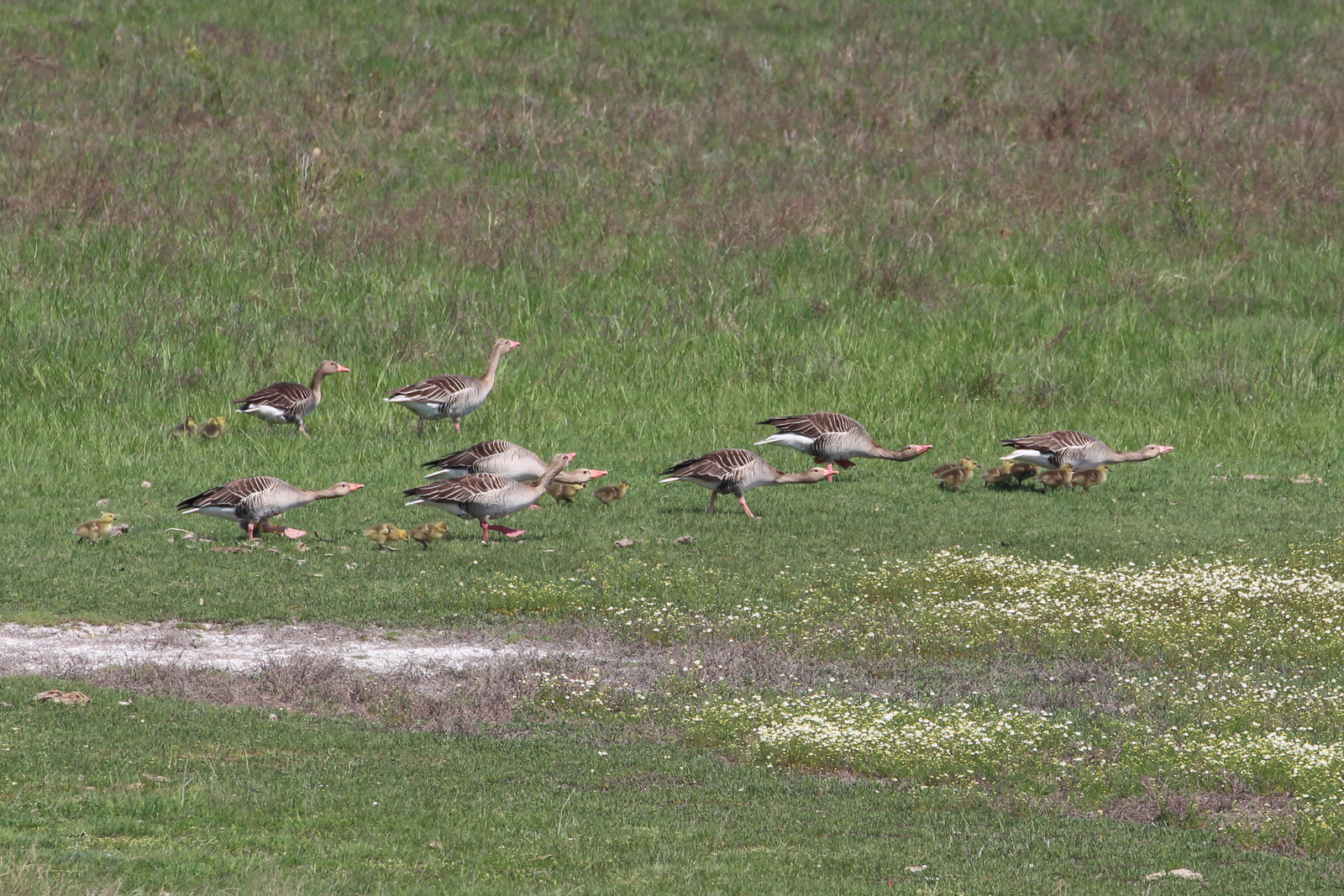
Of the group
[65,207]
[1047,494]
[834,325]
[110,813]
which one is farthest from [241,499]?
[65,207]

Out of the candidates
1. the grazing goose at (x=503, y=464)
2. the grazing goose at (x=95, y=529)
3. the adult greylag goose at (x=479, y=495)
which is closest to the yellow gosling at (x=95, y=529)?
the grazing goose at (x=95, y=529)

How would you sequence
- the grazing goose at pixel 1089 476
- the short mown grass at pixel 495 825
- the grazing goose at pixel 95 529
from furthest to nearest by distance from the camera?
the grazing goose at pixel 1089 476 → the grazing goose at pixel 95 529 → the short mown grass at pixel 495 825

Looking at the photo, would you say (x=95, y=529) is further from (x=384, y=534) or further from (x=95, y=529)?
(x=384, y=534)

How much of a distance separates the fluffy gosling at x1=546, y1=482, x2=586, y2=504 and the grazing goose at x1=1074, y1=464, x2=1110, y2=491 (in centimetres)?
645

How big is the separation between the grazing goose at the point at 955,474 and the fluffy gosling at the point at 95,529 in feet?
32.8

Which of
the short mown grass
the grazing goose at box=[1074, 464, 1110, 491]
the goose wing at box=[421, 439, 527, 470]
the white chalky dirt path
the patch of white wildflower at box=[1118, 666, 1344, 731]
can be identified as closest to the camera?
the short mown grass

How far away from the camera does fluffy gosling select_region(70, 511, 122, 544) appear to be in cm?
1633

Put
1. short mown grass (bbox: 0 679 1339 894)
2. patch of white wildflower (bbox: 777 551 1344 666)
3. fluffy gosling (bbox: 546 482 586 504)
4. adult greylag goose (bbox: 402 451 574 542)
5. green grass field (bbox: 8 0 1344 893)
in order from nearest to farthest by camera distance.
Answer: short mown grass (bbox: 0 679 1339 894) < green grass field (bbox: 8 0 1344 893) < patch of white wildflower (bbox: 777 551 1344 666) < adult greylag goose (bbox: 402 451 574 542) < fluffy gosling (bbox: 546 482 586 504)

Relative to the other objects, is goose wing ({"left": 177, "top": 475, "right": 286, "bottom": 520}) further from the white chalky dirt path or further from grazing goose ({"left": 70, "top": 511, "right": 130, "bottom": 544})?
the white chalky dirt path

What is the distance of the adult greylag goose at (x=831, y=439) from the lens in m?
19.9

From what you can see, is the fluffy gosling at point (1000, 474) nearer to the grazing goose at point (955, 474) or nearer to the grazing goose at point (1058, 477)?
the grazing goose at point (955, 474)

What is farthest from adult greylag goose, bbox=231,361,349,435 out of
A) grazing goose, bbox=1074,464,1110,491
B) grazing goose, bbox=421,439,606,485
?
grazing goose, bbox=1074,464,1110,491

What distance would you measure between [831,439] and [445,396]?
17.5ft

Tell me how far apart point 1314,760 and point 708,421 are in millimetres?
14570
